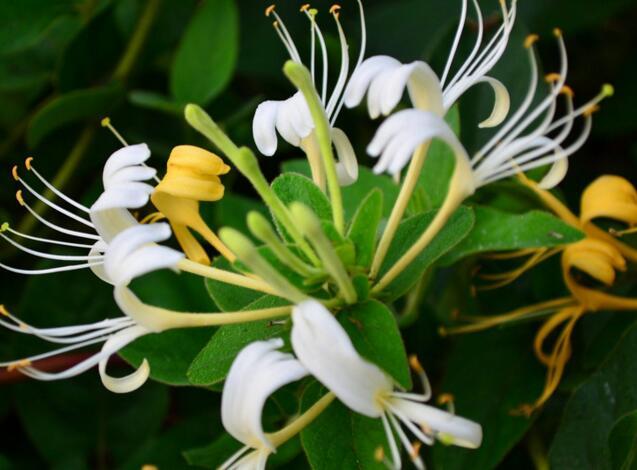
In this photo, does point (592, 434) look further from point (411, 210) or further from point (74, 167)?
point (74, 167)

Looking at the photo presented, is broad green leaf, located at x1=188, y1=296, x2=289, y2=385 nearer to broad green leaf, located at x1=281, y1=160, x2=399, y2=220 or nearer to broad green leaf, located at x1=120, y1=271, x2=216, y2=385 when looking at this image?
broad green leaf, located at x1=120, y1=271, x2=216, y2=385

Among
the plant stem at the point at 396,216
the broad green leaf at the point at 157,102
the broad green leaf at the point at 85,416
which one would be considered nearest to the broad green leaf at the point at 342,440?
the plant stem at the point at 396,216

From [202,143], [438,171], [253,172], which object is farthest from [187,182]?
[202,143]

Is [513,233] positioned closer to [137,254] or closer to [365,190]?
[365,190]

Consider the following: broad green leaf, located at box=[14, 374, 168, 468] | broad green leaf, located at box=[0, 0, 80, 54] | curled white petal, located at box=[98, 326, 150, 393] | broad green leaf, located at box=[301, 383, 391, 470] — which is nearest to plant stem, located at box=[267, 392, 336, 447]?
broad green leaf, located at box=[301, 383, 391, 470]

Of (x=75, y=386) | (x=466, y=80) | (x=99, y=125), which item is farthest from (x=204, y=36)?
(x=466, y=80)

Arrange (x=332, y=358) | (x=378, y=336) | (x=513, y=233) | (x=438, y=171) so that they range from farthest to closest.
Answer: (x=438, y=171) → (x=513, y=233) → (x=378, y=336) → (x=332, y=358)
